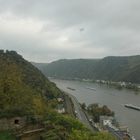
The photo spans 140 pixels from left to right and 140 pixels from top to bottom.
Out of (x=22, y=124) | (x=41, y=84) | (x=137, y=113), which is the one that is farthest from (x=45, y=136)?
(x=137, y=113)

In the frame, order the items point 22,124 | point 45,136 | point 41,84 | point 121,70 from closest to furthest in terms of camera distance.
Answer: point 45,136, point 22,124, point 41,84, point 121,70

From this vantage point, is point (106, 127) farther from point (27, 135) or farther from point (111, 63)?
point (111, 63)

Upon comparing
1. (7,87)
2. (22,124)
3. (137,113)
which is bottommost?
(137,113)

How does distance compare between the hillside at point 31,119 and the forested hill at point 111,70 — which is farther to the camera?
the forested hill at point 111,70

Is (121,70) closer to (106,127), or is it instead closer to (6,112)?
(106,127)

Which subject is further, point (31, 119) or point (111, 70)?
point (111, 70)

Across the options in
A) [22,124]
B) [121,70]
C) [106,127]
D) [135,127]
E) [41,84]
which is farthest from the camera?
[121,70]

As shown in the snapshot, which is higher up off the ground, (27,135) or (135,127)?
(27,135)

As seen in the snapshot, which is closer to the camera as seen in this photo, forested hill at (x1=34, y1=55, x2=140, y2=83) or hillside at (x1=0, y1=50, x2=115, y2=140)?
hillside at (x1=0, y1=50, x2=115, y2=140)

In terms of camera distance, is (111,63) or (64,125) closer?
(64,125)

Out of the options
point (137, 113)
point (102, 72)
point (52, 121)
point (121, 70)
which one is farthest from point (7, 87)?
point (102, 72)
